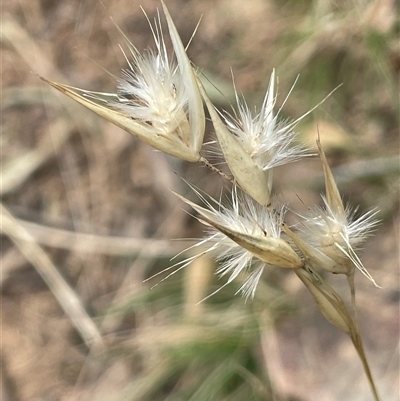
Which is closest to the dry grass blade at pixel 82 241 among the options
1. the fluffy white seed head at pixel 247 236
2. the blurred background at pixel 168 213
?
the blurred background at pixel 168 213

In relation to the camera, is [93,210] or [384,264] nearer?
[384,264]

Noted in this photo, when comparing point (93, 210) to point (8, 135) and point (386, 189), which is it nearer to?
point (8, 135)

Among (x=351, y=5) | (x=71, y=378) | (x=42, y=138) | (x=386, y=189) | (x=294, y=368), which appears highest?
(x=351, y=5)

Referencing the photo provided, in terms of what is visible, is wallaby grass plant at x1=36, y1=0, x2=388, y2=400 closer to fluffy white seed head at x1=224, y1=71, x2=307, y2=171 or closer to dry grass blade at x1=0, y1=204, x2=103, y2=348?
fluffy white seed head at x1=224, y1=71, x2=307, y2=171

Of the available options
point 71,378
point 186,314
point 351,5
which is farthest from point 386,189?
point 71,378

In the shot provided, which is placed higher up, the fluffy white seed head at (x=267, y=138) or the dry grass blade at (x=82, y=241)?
the fluffy white seed head at (x=267, y=138)

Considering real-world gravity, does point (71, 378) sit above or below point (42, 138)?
below

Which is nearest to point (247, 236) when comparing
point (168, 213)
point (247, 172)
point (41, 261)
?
point (247, 172)

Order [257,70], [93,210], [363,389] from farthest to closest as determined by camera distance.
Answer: [93,210] < [257,70] < [363,389]

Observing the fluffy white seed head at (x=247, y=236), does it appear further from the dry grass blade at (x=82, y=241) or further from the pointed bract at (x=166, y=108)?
the dry grass blade at (x=82, y=241)
